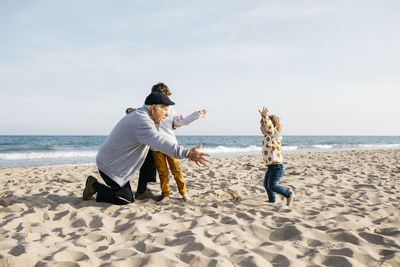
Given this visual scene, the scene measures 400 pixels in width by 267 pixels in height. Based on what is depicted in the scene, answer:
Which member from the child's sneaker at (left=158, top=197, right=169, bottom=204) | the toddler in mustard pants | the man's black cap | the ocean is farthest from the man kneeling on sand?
the ocean

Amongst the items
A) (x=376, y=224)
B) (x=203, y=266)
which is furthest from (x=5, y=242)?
(x=376, y=224)

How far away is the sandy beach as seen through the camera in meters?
2.38

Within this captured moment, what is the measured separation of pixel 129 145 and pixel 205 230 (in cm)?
147

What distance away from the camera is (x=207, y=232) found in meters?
2.97

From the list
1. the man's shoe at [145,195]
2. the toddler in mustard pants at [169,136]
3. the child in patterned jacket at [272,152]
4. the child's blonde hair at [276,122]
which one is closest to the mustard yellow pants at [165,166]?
the toddler in mustard pants at [169,136]

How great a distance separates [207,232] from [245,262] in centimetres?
71

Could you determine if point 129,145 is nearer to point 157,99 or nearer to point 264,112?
point 157,99

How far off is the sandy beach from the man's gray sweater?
489 mm

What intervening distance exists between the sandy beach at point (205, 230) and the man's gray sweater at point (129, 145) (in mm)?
489

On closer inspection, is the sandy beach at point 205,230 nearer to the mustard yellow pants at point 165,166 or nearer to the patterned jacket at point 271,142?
the mustard yellow pants at point 165,166

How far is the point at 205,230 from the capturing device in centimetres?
302

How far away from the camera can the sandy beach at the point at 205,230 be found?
2375mm

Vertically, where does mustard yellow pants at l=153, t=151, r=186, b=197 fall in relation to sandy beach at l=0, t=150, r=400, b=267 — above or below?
above

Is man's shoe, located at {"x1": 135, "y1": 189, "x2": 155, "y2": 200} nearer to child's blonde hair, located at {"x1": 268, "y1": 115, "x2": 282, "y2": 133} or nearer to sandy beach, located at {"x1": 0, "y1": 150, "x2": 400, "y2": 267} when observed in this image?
sandy beach, located at {"x1": 0, "y1": 150, "x2": 400, "y2": 267}
